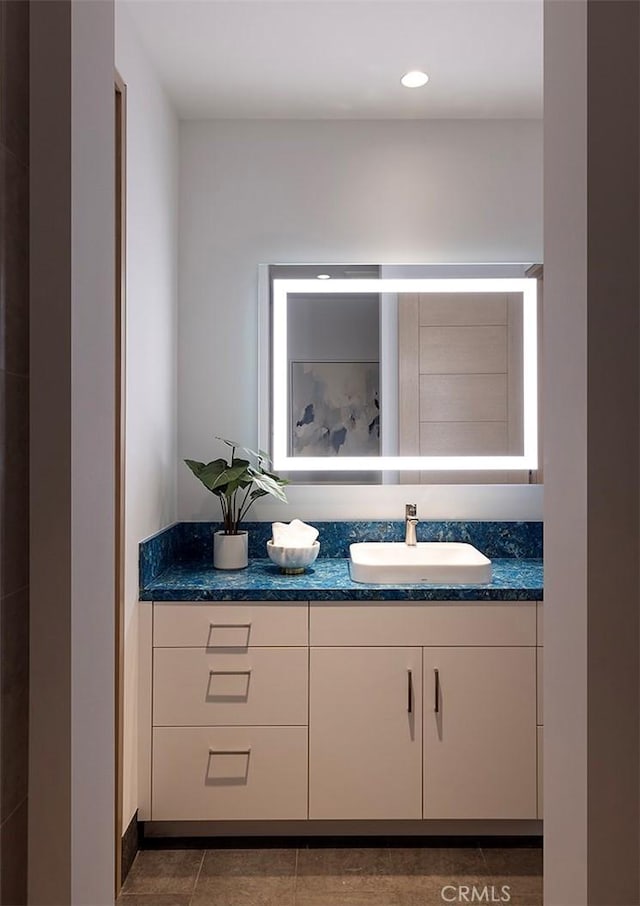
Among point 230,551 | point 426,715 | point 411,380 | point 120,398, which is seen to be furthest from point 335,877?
point 411,380

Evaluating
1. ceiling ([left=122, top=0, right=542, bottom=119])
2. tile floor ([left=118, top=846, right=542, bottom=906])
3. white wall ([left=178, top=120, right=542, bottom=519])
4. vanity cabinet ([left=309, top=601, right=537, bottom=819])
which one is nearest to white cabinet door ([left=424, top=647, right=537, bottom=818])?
vanity cabinet ([left=309, top=601, right=537, bottom=819])

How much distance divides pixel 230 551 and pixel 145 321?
86 cm

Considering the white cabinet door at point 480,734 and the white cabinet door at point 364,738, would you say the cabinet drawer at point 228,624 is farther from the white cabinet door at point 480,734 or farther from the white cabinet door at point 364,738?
the white cabinet door at point 480,734

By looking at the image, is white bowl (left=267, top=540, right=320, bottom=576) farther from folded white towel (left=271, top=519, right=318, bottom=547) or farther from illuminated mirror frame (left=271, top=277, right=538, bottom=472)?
illuminated mirror frame (left=271, top=277, right=538, bottom=472)

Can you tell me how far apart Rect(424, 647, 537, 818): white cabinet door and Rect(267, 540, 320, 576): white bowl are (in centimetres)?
55

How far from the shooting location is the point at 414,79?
98.0 inches
